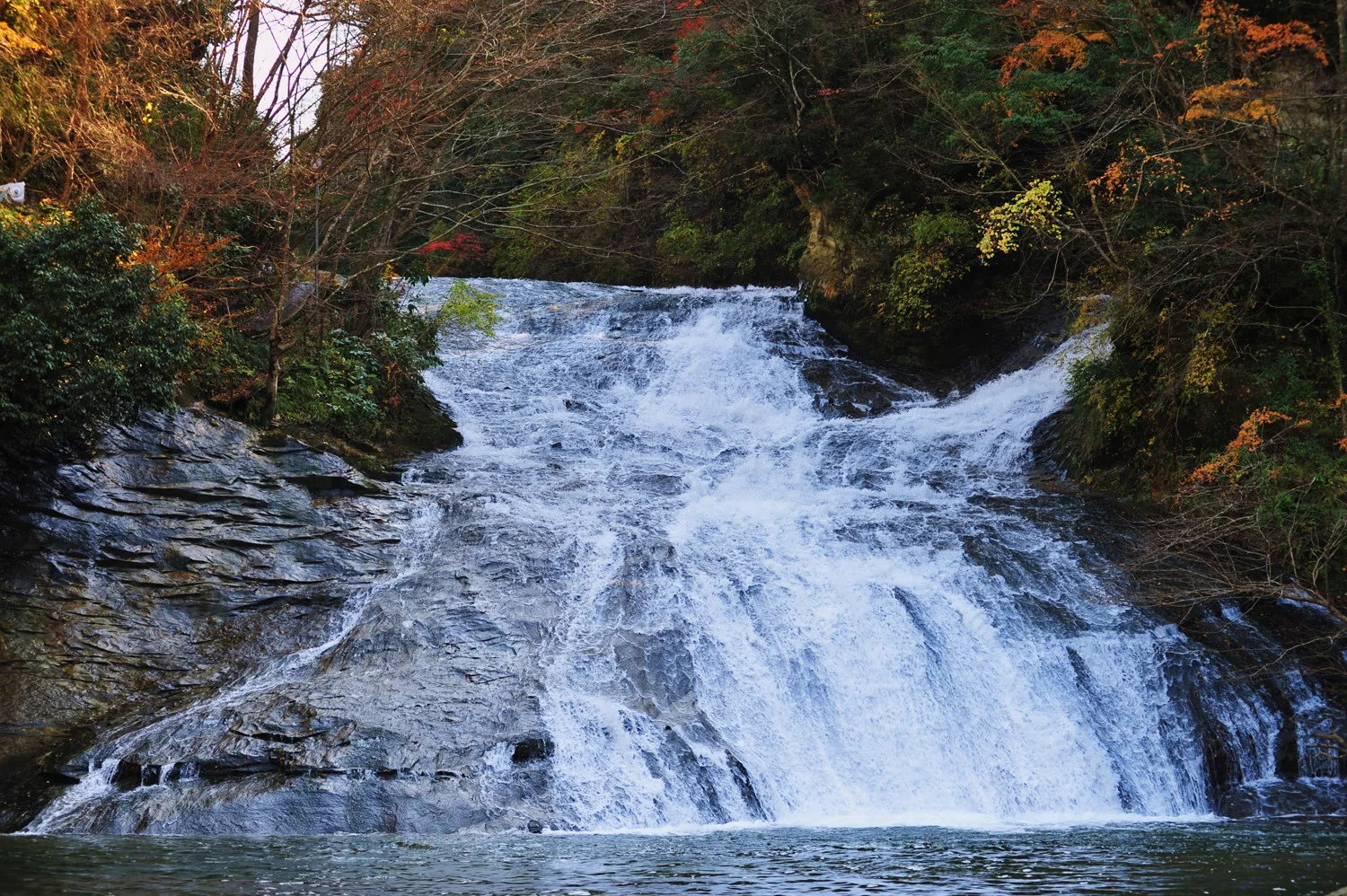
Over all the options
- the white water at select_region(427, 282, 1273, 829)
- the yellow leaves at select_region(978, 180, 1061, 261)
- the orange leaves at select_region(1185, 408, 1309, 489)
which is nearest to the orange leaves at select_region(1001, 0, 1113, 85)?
the yellow leaves at select_region(978, 180, 1061, 261)

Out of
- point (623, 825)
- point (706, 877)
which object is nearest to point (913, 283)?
point (623, 825)

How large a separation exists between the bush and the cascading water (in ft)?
10.5

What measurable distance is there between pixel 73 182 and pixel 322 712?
792 cm

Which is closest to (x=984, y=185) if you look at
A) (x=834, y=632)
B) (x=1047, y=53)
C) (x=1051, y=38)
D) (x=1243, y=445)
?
(x=1047, y=53)

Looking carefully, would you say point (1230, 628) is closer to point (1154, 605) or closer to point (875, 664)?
point (1154, 605)

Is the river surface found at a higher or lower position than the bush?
lower

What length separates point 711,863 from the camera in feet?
23.0

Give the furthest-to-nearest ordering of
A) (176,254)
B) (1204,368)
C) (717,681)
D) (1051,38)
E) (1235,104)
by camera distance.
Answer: (1051,38) < (1204,368) < (176,254) < (1235,104) < (717,681)

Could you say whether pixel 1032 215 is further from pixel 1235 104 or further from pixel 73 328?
pixel 73 328

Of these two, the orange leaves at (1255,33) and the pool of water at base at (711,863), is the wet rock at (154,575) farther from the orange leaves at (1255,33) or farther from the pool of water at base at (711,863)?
the orange leaves at (1255,33)

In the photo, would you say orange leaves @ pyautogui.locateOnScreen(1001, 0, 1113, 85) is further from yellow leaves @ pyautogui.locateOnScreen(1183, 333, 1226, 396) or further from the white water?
A: yellow leaves @ pyautogui.locateOnScreen(1183, 333, 1226, 396)

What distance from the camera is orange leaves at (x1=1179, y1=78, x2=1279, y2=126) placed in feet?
39.2

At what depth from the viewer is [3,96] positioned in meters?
12.4

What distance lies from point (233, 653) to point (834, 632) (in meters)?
6.38
